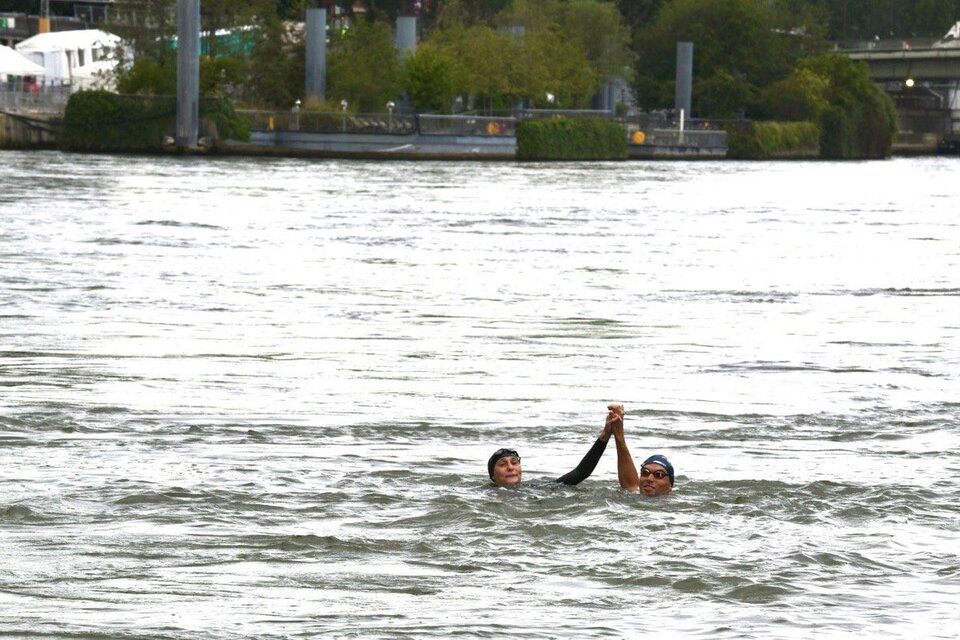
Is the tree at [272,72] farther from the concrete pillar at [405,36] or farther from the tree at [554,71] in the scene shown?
the tree at [554,71]

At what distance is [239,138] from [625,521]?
69.5 metres

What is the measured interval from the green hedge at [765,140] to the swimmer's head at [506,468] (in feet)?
301

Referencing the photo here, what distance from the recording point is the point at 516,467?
43.7 feet

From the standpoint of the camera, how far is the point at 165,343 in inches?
837

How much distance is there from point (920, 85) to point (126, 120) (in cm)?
9588

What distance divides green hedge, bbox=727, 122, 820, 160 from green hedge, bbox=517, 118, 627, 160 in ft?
40.0

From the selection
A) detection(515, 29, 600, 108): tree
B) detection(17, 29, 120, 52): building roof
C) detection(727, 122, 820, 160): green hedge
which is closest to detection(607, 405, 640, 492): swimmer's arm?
detection(17, 29, 120, 52): building roof

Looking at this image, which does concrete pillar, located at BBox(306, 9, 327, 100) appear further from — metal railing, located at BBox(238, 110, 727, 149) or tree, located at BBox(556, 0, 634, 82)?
tree, located at BBox(556, 0, 634, 82)

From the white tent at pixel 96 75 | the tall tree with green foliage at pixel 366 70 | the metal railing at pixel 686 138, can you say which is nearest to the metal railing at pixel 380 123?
the tall tree with green foliage at pixel 366 70

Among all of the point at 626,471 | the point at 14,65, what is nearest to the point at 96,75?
the point at 14,65

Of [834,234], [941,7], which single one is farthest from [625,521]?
[941,7]

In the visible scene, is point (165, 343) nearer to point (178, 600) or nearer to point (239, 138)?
point (178, 600)

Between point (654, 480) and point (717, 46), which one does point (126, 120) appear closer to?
point (717, 46)

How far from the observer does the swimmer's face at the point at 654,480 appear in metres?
13.4
